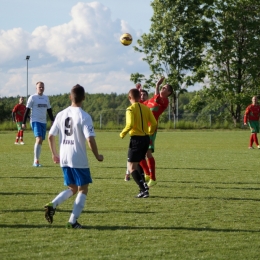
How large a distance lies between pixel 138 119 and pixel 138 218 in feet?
7.15

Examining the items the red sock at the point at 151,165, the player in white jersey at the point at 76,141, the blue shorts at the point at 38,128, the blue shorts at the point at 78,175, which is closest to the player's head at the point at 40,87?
the blue shorts at the point at 38,128

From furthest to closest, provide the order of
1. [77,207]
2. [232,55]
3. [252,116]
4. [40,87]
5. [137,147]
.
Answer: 1. [232,55]
2. [252,116]
3. [40,87]
4. [137,147]
5. [77,207]

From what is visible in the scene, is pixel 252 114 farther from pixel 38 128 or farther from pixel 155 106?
pixel 155 106

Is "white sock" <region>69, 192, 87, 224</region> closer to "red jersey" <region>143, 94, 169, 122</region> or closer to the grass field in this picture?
the grass field

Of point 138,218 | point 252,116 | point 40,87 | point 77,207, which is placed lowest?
point 138,218

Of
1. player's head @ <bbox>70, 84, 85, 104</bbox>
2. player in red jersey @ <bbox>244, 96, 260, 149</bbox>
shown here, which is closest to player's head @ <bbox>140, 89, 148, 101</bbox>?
player's head @ <bbox>70, 84, 85, 104</bbox>

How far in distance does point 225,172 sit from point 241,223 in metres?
6.80

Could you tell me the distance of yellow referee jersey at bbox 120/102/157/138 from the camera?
9.85 m

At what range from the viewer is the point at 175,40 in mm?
56594

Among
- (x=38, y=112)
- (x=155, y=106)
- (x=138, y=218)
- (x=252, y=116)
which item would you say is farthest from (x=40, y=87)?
(x=252, y=116)

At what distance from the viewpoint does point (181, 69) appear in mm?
57344

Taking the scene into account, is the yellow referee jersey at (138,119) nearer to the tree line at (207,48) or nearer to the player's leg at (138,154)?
the player's leg at (138,154)

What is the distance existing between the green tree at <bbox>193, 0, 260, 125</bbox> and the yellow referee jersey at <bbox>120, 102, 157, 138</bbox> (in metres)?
45.0

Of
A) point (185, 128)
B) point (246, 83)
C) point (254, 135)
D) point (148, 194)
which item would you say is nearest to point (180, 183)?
point (148, 194)
